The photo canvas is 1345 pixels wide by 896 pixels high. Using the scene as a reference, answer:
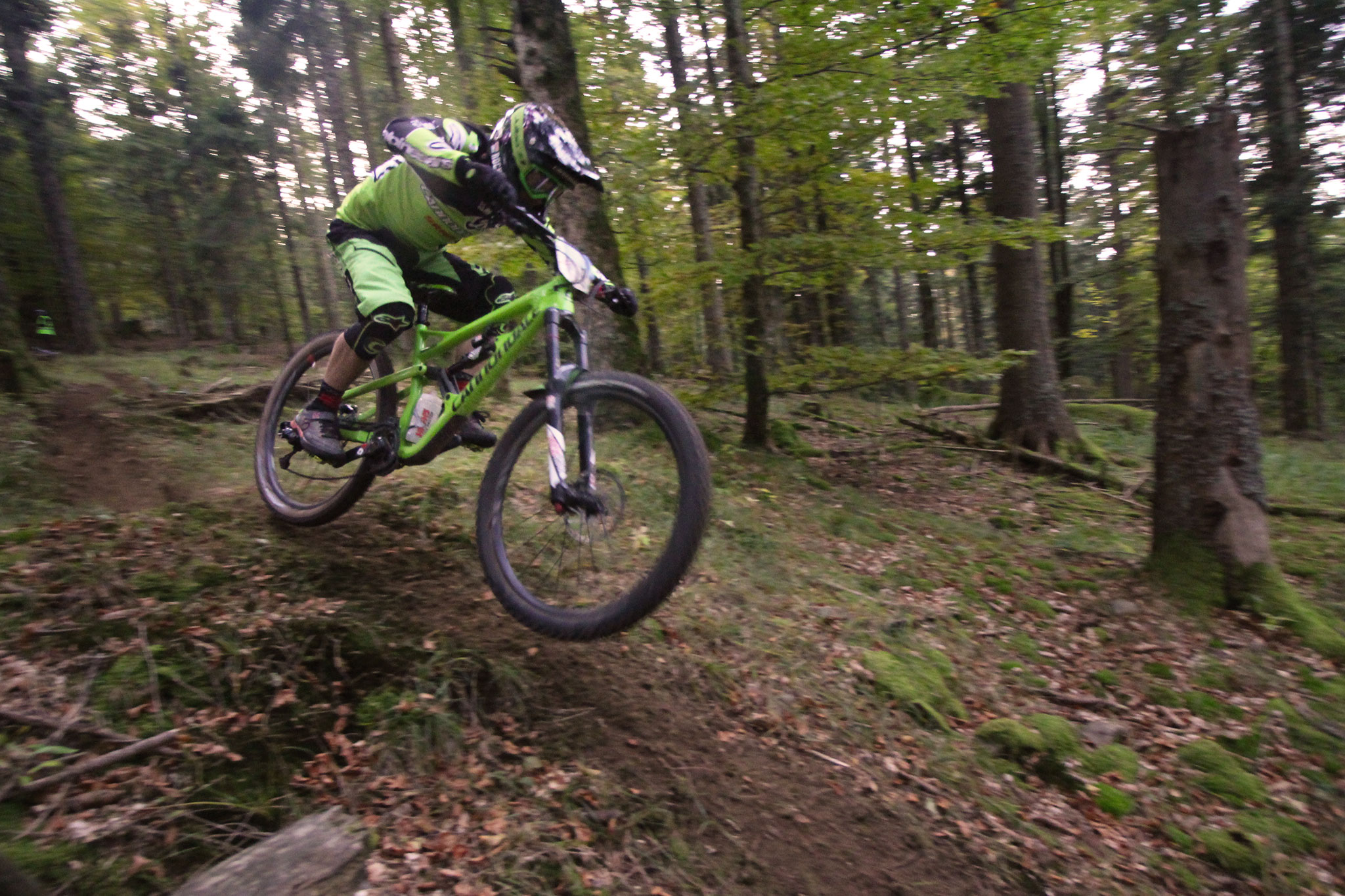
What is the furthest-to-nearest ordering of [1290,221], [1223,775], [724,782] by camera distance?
[1290,221] < [1223,775] < [724,782]

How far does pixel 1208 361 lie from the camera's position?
5.87m

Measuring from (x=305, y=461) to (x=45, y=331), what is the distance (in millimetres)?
15016

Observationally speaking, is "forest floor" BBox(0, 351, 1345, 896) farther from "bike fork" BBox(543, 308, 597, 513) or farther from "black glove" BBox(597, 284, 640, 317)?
"black glove" BBox(597, 284, 640, 317)

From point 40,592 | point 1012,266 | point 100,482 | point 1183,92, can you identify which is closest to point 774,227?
point 1012,266

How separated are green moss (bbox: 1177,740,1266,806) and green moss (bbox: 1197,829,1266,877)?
12.4 inches

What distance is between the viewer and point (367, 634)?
3158mm

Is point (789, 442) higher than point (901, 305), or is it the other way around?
point (901, 305)

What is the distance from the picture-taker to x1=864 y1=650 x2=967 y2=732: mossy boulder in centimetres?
434

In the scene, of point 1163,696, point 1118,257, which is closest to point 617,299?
Answer: point 1163,696

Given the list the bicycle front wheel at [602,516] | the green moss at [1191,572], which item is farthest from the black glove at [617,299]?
the green moss at [1191,572]

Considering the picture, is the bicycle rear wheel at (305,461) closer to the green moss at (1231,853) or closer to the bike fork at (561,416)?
the bike fork at (561,416)

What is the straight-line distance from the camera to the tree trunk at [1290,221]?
1404 centimetres

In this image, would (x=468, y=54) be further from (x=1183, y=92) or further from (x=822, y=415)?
(x=1183, y=92)

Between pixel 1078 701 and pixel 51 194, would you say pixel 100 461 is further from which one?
pixel 51 194
